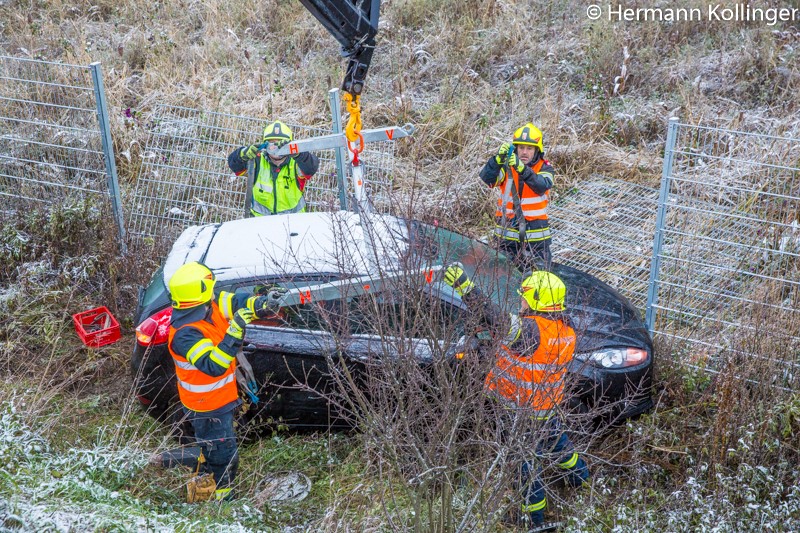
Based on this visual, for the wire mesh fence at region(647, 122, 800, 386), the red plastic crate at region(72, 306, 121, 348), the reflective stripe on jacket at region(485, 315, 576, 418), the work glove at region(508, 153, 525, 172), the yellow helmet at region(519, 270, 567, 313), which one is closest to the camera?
the reflective stripe on jacket at region(485, 315, 576, 418)

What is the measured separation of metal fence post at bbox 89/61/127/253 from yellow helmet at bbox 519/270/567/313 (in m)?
4.23

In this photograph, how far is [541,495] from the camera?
4746 mm

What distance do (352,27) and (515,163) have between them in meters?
2.22

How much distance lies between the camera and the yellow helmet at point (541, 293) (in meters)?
4.64

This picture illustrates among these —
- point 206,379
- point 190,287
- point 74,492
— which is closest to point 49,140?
point 190,287

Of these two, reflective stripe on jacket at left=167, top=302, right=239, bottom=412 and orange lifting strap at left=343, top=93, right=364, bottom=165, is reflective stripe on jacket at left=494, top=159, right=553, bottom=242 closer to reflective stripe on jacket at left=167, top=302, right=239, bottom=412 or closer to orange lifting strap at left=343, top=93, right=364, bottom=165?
orange lifting strap at left=343, top=93, right=364, bottom=165

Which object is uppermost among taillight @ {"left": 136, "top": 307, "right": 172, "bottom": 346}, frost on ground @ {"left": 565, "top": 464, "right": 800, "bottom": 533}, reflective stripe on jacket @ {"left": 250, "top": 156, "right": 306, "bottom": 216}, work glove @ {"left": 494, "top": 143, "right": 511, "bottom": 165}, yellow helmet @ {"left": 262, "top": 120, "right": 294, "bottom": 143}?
yellow helmet @ {"left": 262, "top": 120, "right": 294, "bottom": 143}

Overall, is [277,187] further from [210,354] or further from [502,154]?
[210,354]

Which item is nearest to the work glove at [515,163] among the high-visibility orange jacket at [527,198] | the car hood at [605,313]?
the high-visibility orange jacket at [527,198]

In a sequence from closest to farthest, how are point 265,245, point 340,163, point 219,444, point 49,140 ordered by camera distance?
point 219,444, point 265,245, point 340,163, point 49,140

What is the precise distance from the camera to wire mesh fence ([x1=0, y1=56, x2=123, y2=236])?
759cm

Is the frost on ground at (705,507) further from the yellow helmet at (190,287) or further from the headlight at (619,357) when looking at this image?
the yellow helmet at (190,287)

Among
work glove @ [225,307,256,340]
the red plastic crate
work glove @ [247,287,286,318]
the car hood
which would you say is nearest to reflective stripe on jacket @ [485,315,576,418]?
the car hood

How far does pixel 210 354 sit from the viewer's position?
4.68 meters
